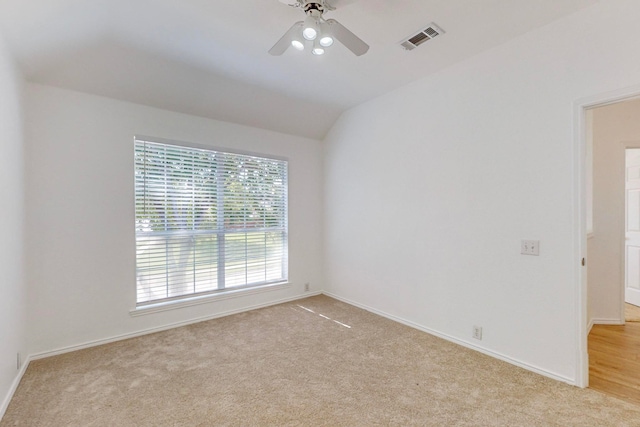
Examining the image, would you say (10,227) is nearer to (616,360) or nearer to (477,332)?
(477,332)

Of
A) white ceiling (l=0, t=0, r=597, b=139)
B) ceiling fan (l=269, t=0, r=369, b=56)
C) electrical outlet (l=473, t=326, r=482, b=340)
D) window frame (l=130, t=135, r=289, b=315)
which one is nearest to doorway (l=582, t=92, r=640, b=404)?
electrical outlet (l=473, t=326, r=482, b=340)

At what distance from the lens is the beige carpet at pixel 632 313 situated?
11.1ft

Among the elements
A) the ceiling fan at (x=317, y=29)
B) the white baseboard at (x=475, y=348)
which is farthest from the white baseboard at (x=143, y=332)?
the ceiling fan at (x=317, y=29)

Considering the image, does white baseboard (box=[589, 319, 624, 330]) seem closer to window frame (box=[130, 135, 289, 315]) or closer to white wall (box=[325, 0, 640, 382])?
white wall (box=[325, 0, 640, 382])

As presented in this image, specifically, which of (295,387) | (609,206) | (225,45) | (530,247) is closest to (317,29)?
(225,45)

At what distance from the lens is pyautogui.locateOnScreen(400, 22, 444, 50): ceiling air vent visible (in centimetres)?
230

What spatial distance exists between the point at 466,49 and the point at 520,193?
1369 mm

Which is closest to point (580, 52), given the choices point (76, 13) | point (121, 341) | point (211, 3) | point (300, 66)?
point (300, 66)

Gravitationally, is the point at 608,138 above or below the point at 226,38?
Answer: below

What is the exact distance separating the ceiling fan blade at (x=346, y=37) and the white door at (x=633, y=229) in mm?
4428

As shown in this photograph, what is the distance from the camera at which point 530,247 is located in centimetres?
236

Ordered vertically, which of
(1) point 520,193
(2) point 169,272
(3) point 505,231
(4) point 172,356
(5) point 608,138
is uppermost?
(5) point 608,138

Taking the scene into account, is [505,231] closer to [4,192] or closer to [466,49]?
[466,49]

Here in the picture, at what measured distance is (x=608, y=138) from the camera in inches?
129
